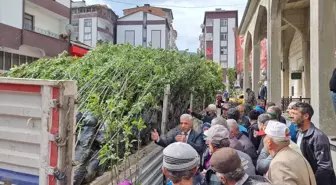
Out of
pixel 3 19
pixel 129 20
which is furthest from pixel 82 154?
pixel 129 20

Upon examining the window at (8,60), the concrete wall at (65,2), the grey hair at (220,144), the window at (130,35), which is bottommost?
the grey hair at (220,144)

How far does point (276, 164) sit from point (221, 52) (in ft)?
218

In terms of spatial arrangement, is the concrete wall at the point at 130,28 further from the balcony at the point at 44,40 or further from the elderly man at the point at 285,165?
the elderly man at the point at 285,165

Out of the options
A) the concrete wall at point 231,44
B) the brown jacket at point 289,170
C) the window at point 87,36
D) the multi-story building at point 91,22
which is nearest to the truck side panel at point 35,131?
the brown jacket at point 289,170

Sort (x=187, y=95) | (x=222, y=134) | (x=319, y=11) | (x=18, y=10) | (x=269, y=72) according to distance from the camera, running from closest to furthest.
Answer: (x=222, y=134) < (x=319, y=11) < (x=187, y=95) < (x=269, y=72) < (x=18, y=10)

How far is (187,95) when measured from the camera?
8.93 meters

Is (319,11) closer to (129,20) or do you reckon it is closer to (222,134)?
(222,134)

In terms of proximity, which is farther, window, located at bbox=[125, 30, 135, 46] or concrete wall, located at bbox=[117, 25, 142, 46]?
concrete wall, located at bbox=[117, 25, 142, 46]

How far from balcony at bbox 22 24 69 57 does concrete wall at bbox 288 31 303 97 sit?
13952 mm

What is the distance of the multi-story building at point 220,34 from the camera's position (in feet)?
221

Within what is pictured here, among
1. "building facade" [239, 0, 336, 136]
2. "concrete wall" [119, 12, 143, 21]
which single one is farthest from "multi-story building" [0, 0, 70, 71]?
"concrete wall" [119, 12, 143, 21]

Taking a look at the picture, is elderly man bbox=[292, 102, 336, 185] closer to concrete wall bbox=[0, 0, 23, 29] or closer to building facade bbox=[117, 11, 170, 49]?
concrete wall bbox=[0, 0, 23, 29]

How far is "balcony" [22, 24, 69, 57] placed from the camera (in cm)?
1828

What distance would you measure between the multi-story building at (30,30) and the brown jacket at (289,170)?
16.4m
